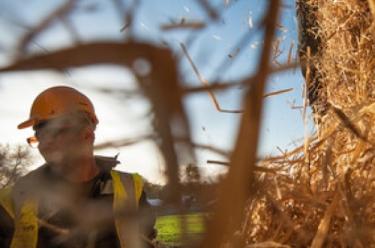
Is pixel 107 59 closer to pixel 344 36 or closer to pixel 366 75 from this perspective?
pixel 366 75

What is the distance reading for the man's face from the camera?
291mm

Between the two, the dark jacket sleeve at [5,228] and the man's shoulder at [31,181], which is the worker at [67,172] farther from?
the dark jacket sleeve at [5,228]

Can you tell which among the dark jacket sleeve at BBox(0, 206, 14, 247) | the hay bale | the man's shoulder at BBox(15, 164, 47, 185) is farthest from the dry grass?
the dark jacket sleeve at BBox(0, 206, 14, 247)

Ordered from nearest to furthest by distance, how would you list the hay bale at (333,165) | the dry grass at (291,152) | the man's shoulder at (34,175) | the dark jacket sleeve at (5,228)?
the dry grass at (291,152) → the man's shoulder at (34,175) → the hay bale at (333,165) → the dark jacket sleeve at (5,228)

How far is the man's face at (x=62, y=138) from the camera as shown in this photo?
0.95ft

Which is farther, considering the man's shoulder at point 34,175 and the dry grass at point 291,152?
the man's shoulder at point 34,175

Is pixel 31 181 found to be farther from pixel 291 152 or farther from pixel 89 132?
pixel 291 152

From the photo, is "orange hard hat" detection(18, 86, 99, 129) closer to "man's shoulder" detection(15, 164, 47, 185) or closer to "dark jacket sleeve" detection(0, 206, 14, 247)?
"man's shoulder" detection(15, 164, 47, 185)

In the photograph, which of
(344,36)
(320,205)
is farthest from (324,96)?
(320,205)

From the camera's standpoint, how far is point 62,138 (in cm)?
30

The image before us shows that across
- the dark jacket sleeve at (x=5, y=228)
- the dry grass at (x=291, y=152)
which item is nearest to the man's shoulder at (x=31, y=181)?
the dry grass at (x=291, y=152)

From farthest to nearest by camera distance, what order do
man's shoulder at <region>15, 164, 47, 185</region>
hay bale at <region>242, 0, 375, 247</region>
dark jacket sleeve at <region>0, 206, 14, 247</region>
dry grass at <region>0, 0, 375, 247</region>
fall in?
1. dark jacket sleeve at <region>0, 206, 14, 247</region>
2. hay bale at <region>242, 0, 375, 247</region>
3. man's shoulder at <region>15, 164, 47, 185</region>
4. dry grass at <region>0, 0, 375, 247</region>

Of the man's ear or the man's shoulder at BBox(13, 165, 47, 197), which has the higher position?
the man's ear

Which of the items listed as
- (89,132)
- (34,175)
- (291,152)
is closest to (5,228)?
(291,152)
